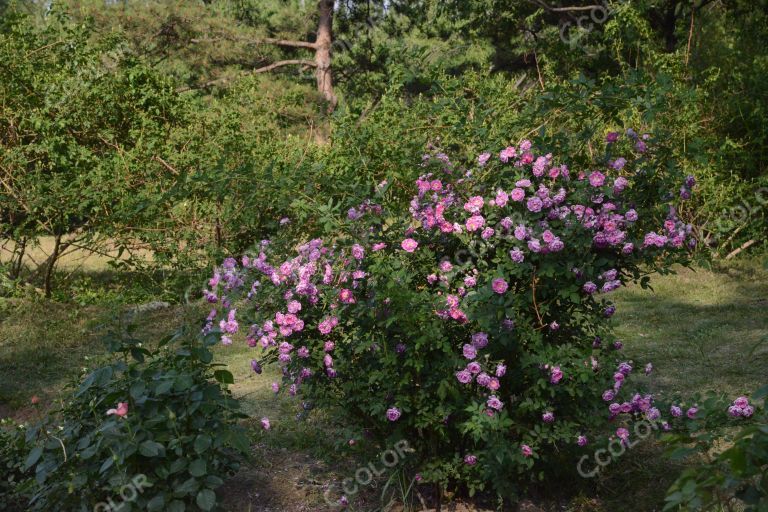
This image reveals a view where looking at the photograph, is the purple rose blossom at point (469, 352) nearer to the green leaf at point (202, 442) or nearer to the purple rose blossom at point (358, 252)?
the purple rose blossom at point (358, 252)

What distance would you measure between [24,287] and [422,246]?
5704mm

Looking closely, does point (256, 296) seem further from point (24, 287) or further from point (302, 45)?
point (302, 45)

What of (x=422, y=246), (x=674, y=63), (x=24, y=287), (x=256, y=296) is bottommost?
(x=24, y=287)

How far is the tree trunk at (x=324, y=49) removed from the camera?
16766 millimetres

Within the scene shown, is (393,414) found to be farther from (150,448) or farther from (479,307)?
(150,448)

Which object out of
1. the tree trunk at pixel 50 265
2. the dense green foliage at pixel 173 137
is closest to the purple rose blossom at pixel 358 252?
the dense green foliage at pixel 173 137

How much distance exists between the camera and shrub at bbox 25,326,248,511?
283 centimetres

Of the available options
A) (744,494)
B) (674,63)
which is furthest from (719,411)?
(674,63)

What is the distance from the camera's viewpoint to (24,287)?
7824mm

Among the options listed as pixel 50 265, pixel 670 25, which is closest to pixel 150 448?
pixel 50 265

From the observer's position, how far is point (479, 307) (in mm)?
3059

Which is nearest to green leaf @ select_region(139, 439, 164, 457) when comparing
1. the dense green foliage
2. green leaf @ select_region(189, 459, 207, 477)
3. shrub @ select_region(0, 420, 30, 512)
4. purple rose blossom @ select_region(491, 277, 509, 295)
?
green leaf @ select_region(189, 459, 207, 477)

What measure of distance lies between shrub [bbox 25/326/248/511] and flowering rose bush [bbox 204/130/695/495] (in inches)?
15.4

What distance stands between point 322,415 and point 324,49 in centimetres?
1325
